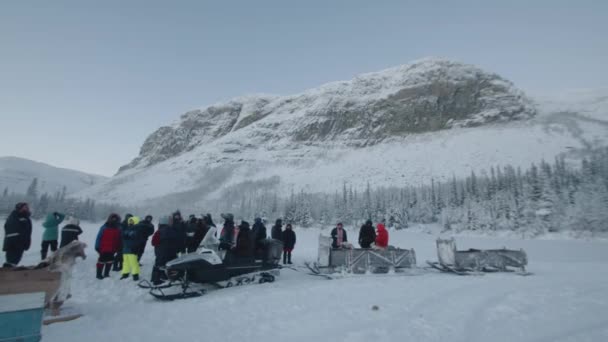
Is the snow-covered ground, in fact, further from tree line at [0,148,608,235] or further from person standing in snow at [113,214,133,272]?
tree line at [0,148,608,235]

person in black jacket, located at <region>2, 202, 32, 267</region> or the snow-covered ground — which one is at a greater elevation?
person in black jacket, located at <region>2, 202, 32, 267</region>

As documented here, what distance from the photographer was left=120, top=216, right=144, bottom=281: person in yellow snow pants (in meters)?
8.28

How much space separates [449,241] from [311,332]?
9010 mm

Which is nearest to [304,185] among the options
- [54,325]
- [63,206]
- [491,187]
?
[491,187]

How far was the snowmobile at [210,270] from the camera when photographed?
7086mm

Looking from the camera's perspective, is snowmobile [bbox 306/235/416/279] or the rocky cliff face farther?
the rocky cliff face

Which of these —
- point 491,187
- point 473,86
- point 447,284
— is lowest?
point 447,284

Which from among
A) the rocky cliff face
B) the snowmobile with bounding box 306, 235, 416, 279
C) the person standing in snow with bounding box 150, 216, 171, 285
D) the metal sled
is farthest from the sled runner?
the rocky cliff face

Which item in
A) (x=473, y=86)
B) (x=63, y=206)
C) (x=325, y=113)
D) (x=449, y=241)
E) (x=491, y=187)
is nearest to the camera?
(x=449, y=241)

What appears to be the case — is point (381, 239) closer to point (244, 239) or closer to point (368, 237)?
point (368, 237)

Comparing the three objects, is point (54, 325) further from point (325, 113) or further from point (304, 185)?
point (325, 113)

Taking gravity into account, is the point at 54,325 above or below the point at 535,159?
below

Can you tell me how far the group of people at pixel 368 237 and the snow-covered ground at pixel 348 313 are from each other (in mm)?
3007

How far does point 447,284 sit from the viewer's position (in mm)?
8102
